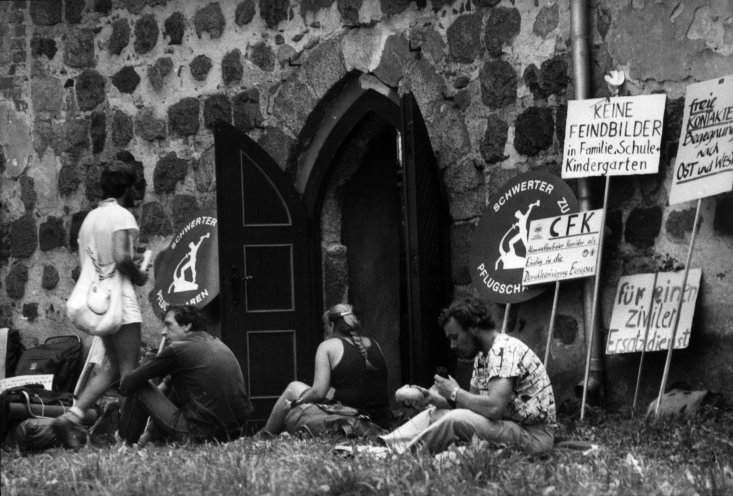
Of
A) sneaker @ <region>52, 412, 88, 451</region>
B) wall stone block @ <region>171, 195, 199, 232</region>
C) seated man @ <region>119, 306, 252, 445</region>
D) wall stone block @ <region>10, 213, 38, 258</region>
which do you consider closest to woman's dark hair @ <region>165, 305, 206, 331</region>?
seated man @ <region>119, 306, 252, 445</region>

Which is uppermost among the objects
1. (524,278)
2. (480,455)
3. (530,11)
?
(530,11)

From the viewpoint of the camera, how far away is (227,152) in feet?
35.3

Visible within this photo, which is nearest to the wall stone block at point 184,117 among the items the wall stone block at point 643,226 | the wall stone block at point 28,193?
the wall stone block at point 28,193

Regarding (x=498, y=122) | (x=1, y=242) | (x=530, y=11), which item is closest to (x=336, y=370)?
(x=498, y=122)

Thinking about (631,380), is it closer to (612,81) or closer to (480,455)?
(612,81)

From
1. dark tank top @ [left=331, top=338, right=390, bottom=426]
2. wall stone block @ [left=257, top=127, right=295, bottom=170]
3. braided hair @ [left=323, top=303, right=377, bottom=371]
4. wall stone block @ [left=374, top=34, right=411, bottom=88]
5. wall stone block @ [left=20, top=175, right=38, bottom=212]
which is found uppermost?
wall stone block @ [left=374, top=34, right=411, bottom=88]

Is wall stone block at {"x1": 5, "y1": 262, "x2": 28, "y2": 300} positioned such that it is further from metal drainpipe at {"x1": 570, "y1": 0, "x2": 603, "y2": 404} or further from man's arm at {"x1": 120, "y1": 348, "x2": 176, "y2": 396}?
metal drainpipe at {"x1": 570, "y1": 0, "x2": 603, "y2": 404}

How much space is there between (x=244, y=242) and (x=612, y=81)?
3.04m

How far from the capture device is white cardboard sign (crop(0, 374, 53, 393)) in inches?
394

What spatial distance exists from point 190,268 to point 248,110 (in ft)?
4.28

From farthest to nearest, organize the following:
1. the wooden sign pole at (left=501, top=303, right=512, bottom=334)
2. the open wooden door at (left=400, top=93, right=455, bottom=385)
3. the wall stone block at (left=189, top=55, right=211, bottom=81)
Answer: the wall stone block at (left=189, top=55, right=211, bottom=81)
the open wooden door at (left=400, top=93, right=455, bottom=385)
the wooden sign pole at (left=501, top=303, right=512, bottom=334)

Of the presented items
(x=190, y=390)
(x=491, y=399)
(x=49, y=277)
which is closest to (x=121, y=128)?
(x=49, y=277)

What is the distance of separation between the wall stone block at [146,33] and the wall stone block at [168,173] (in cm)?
90

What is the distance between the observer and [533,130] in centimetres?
974
